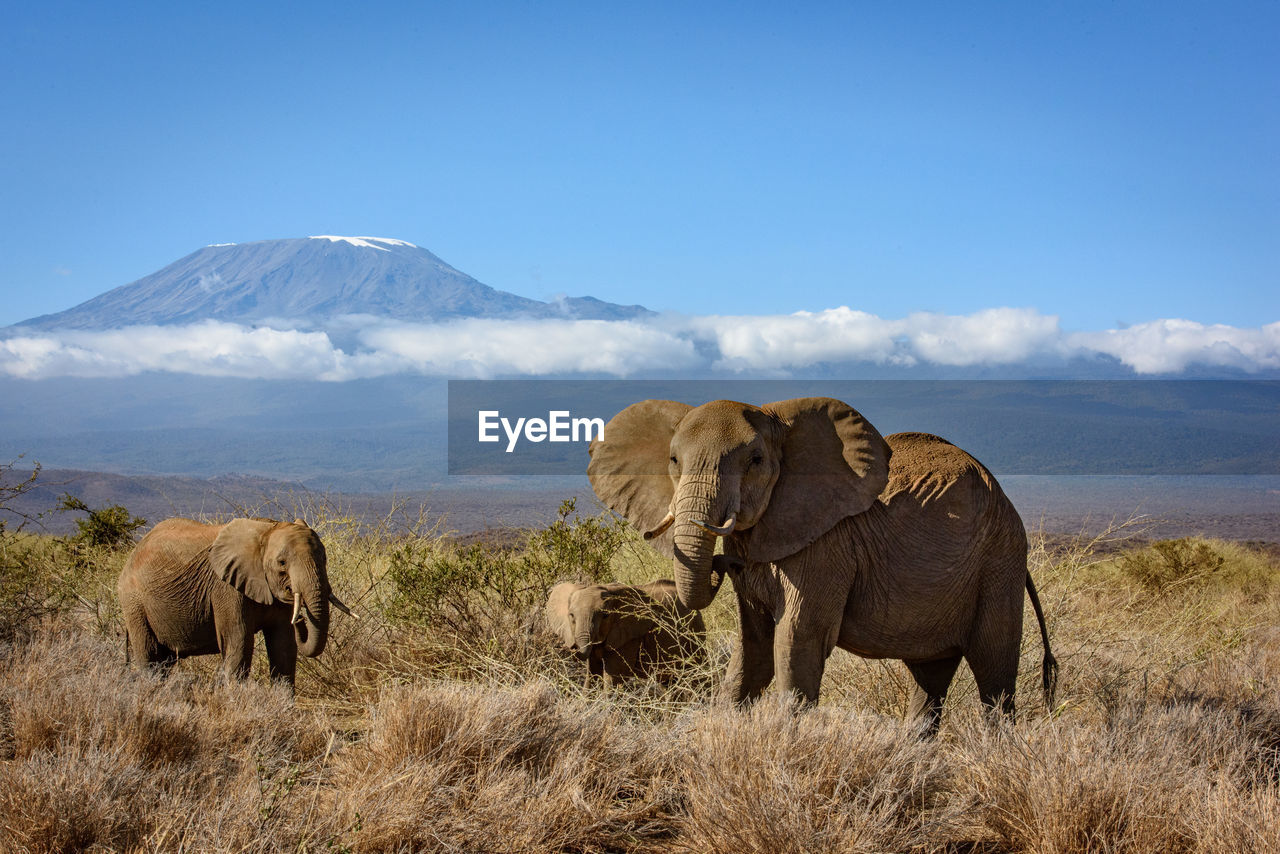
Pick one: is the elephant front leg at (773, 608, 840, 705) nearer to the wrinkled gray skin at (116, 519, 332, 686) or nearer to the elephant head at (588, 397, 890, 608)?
the elephant head at (588, 397, 890, 608)

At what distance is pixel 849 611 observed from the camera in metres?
6.24

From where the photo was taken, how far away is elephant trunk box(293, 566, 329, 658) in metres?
8.45

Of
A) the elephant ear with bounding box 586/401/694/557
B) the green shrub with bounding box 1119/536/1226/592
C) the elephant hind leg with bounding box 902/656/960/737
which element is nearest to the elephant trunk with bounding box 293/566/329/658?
the elephant ear with bounding box 586/401/694/557

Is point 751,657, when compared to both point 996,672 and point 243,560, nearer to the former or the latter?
point 996,672

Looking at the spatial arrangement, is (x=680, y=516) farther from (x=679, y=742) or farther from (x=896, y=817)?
(x=896, y=817)

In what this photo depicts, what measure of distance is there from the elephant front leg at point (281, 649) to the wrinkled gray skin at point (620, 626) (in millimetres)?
2270

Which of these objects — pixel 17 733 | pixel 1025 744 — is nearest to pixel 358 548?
pixel 17 733

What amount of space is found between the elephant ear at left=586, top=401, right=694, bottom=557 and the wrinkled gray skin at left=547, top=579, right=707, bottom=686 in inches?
115

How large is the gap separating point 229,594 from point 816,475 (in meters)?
5.36

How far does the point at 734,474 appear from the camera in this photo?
18.5 feet

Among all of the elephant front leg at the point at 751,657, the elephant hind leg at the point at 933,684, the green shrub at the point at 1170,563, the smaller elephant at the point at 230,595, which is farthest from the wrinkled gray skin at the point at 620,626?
the green shrub at the point at 1170,563

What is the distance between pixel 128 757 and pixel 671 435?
344cm

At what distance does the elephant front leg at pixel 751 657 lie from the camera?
6.46m

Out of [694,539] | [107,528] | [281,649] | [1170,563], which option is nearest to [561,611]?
[281,649]
